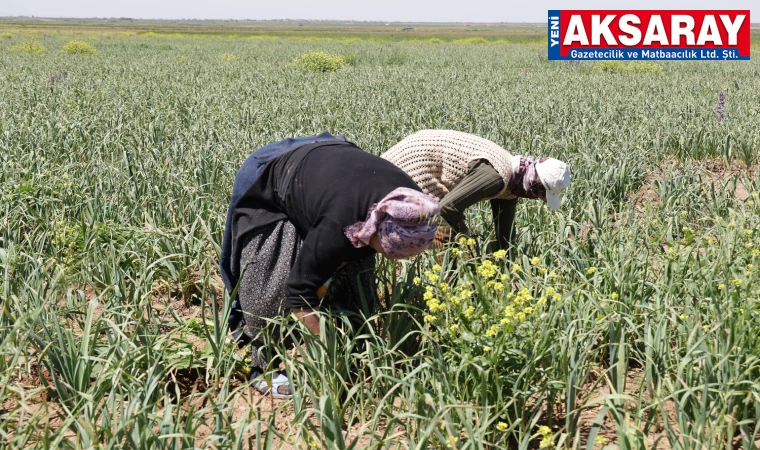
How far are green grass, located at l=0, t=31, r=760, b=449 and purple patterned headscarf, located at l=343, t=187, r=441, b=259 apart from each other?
0.69 ft

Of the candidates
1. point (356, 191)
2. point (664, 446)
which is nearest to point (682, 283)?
point (664, 446)

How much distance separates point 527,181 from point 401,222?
1.11 metres

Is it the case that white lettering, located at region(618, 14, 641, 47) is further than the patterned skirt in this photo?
Yes

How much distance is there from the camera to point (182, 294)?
3432 millimetres

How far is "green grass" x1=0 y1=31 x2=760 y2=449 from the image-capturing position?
2.06m

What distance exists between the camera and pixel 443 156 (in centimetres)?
311

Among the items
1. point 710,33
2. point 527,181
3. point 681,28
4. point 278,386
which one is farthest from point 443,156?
point 681,28

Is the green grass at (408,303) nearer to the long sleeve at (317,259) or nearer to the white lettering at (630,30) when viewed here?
the long sleeve at (317,259)

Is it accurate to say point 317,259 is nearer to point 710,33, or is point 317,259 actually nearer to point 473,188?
point 473,188

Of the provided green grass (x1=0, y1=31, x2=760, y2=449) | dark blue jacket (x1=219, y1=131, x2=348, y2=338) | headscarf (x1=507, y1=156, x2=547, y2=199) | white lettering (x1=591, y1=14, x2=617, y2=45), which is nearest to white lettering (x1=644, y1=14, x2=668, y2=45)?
white lettering (x1=591, y1=14, x2=617, y2=45)

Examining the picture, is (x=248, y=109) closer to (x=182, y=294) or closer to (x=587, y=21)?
(x=182, y=294)

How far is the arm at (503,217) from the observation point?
3381 mm

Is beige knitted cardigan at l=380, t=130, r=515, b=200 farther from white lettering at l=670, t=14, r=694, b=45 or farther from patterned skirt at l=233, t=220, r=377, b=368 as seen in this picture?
white lettering at l=670, t=14, r=694, b=45

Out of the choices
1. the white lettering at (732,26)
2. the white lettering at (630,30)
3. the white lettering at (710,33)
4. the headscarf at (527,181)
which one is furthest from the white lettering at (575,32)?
the headscarf at (527,181)
